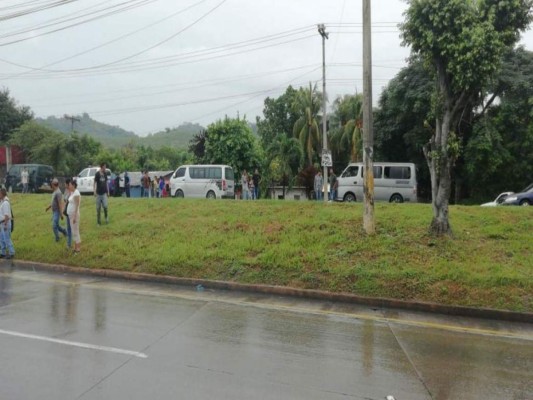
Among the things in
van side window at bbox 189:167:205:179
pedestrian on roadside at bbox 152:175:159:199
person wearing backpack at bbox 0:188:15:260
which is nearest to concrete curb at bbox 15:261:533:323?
person wearing backpack at bbox 0:188:15:260

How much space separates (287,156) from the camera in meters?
36.1

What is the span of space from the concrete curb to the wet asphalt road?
29cm

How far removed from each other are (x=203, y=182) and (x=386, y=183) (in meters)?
9.08

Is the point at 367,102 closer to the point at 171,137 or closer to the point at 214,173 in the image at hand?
the point at 214,173

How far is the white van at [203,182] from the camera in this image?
2428cm

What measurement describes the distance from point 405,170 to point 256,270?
14401 millimetres

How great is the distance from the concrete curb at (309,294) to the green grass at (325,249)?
0.63 feet

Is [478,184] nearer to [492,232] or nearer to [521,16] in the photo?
[492,232]

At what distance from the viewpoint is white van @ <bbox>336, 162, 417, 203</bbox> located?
22703 mm

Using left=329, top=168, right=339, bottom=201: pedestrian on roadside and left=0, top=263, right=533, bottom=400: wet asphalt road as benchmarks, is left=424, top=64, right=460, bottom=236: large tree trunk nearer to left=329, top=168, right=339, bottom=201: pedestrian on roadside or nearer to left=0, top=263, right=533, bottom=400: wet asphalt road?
left=0, top=263, right=533, bottom=400: wet asphalt road

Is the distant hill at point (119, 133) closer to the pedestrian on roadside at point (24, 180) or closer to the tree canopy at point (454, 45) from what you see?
the pedestrian on roadside at point (24, 180)

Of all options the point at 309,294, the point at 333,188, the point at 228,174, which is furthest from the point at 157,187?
the point at 309,294

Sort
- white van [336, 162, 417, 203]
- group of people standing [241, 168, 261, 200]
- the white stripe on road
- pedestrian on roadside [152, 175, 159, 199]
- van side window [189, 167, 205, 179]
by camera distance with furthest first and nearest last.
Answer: pedestrian on roadside [152, 175, 159, 199] < group of people standing [241, 168, 261, 200] < van side window [189, 167, 205, 179] < white van [336, 162, 417, 203] < the white stripe on road

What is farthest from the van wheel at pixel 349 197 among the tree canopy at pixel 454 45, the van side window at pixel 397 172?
the tree canopy at pixel 454 45
